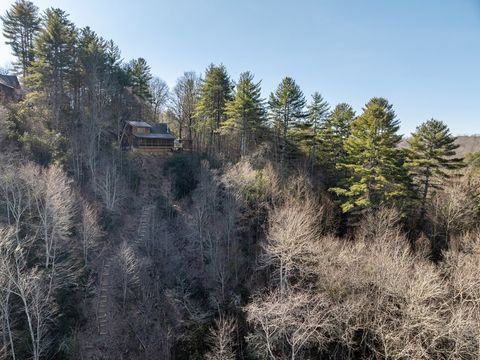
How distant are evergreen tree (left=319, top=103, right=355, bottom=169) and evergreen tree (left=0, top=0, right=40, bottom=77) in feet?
133

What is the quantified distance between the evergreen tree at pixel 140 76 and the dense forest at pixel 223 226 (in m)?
0.33

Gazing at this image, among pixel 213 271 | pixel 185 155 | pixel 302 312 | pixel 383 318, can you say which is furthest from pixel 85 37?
pixel 383 318

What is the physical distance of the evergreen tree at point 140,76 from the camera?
43875 millimetres

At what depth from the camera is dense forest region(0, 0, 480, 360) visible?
55.1 feet

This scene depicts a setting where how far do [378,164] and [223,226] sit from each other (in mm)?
15821

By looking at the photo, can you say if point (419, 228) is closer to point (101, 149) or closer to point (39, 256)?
point (39, 256)

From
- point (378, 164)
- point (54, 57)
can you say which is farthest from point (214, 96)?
point (378, 164)

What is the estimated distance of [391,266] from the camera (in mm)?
17531

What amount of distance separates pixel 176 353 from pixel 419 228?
24.4m

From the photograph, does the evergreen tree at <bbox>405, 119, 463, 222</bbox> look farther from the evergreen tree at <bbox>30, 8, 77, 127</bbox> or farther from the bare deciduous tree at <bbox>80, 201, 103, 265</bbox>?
the evergreen tree at <bbox>30, 8, 77, 127</bbox>

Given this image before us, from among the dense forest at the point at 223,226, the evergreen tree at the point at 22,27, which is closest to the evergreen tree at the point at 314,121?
the dense forest at the point at 223,226

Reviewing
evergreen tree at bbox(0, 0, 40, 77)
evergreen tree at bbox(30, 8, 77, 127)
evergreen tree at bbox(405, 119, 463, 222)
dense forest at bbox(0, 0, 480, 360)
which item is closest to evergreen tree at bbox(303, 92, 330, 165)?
dense forest at bbox(0, 0, 480, 360)

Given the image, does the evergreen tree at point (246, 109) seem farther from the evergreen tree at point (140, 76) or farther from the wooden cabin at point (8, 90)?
the wooden cabin at point (8, 90)

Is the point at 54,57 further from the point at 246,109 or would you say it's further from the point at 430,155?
the point at 430,155
